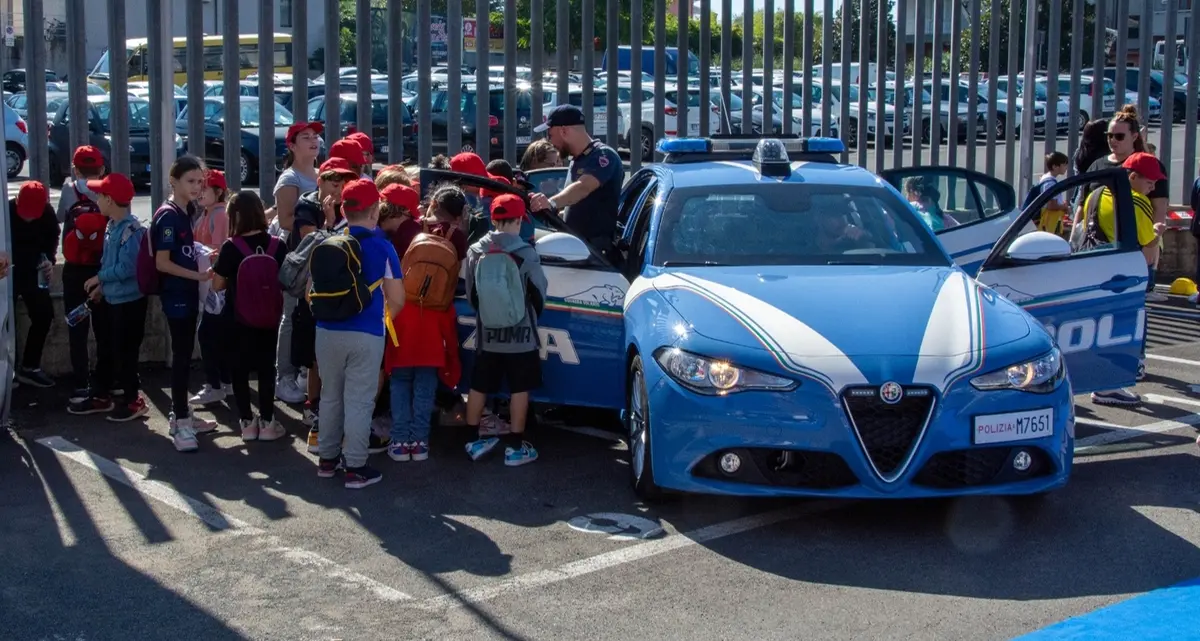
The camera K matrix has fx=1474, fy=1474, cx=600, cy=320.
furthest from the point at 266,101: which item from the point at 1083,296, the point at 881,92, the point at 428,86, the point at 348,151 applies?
the point at 881,92

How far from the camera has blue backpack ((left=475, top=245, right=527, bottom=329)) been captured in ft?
24.2

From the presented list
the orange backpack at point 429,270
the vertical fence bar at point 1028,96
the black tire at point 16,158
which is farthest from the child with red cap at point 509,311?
the vertical fence bar at point 1028,96

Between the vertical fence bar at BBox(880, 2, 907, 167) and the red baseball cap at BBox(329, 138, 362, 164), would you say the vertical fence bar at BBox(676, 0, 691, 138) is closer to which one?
the vertical fence bar at BBox(880, 2, 907, 167)

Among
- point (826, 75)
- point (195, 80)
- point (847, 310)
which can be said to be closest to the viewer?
point (847, 310)

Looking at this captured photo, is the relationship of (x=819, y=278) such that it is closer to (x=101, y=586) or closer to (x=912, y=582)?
(x=912, y=582)

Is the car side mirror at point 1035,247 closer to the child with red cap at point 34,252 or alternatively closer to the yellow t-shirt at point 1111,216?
the yellow t-shirt at point 1111,216

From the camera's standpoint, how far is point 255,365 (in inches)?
316

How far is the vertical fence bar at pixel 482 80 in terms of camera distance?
39.3 ft

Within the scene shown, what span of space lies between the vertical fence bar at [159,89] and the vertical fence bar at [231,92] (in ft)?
A: 1.23

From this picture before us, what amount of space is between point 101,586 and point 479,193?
12.4 ft

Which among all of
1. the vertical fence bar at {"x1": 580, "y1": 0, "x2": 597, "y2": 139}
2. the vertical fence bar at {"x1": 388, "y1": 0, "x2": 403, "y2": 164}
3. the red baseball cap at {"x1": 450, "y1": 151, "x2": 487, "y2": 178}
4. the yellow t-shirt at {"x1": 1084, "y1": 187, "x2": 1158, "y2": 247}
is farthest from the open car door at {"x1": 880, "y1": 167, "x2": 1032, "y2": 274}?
the vertical fence bar at {"x1": 388, "y1": 0, "x2": 403, "y2": 164}

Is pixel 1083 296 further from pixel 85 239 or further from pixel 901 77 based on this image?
pixel 901 77

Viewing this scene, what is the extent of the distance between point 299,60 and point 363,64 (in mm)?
487

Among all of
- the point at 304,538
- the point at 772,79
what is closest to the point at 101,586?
the point at 304,538
